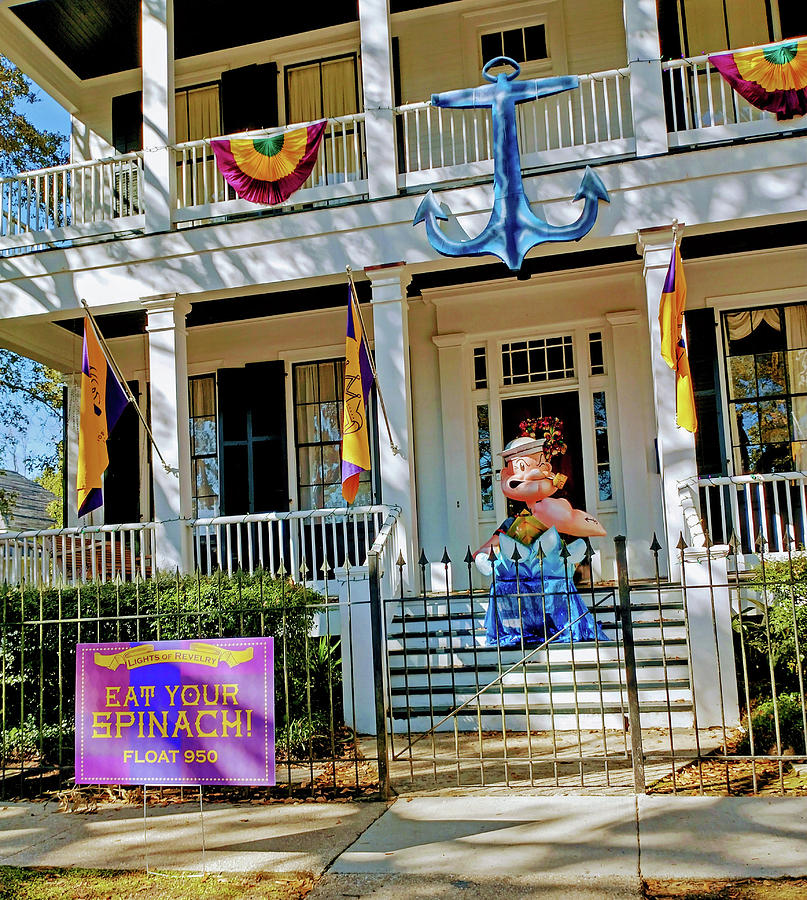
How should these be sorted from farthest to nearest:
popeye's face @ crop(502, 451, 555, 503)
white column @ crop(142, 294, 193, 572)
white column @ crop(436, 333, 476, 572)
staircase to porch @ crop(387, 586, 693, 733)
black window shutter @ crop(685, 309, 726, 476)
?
white column @ crop(436, 333, 476, 572) < black window shutter @ crop(685, 309, 726, 476) < white column @ crop(142, 294, 193, 572) < popeye's face @ crop(502, 451, 555, 503) < staircase to porch @ crop(387, 586, 693, 733)

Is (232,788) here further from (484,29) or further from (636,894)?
(484,29)

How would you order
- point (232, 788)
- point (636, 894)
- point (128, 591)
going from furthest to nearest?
point (128, 591) < point (232, 788) < point (636, 894)

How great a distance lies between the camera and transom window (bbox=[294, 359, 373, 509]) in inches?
491

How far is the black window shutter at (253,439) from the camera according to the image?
12.2 metres


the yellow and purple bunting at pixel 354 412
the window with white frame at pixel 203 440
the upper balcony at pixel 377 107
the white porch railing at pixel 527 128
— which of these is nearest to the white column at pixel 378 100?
the upper balcony at pixel 377 107

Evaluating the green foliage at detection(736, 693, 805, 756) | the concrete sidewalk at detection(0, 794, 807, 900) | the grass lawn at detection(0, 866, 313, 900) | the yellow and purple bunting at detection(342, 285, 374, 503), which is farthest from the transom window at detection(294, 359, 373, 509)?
the grass lawn at detection(0, 866, 313, 900)

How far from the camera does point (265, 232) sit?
10.3 meters

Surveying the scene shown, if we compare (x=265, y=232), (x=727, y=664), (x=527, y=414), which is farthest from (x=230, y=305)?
(x=727, y=664)

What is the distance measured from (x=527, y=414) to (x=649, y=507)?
Answer: 191cm

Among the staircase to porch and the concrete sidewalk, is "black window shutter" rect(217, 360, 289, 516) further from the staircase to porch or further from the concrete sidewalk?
the concrete sidewalk

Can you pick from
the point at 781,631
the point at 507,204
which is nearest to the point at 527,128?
the point at 507,204

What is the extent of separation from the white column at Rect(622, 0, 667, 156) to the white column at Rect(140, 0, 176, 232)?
510 centimetres

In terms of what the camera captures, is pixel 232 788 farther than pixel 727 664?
No

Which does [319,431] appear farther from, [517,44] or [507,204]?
[517,44]
